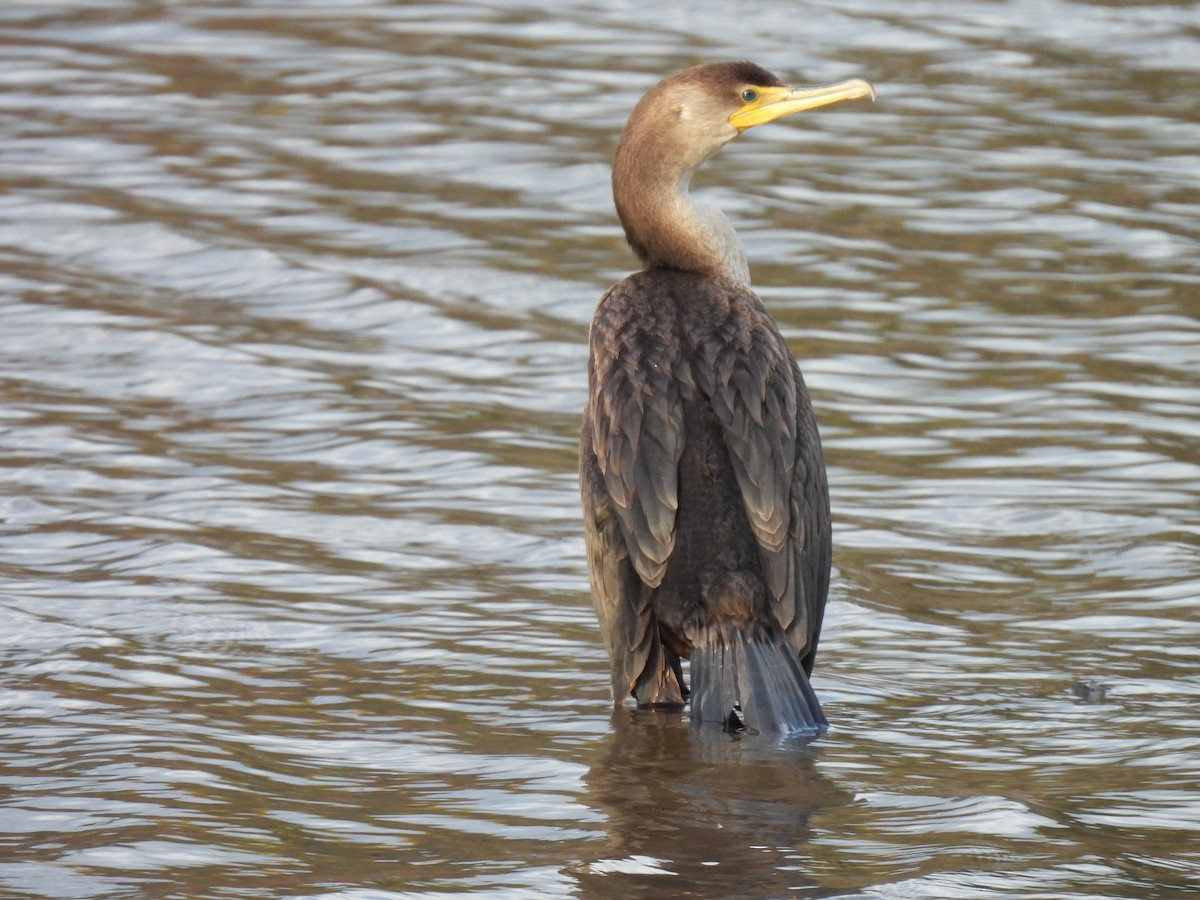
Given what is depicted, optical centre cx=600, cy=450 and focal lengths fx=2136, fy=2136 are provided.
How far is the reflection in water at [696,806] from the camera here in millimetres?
4785

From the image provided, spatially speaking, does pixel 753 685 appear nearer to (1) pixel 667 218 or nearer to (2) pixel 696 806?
(2) pixel 696 806

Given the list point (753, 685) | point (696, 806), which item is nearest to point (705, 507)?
point (753, 685)

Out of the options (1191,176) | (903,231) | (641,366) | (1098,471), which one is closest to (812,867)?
(641,366)

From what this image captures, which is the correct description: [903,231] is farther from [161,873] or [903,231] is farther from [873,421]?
[161,873]

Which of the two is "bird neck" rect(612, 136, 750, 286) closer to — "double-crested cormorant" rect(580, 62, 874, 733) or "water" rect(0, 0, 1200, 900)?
"double-crested cormorant" rect(580, 62, 874, 733)

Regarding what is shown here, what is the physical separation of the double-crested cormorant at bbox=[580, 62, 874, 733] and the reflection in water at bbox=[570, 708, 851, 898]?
109 millimetres

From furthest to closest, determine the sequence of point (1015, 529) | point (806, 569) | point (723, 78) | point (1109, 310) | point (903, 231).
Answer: point (903, 231), point (1109, 310), point (1015, 529), point (723, 78), point (806, 569)

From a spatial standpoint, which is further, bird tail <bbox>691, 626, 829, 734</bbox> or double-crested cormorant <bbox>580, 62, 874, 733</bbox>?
double-crested cormorant <bbox>580, 62, 874, 733</bbox>

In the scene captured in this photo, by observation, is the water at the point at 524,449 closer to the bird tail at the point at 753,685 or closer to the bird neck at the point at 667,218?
the bird tail at the point at 753,685

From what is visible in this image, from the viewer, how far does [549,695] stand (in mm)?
6332

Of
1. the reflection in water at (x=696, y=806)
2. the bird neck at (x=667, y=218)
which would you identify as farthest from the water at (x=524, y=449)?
the bird neck at (x=667, y=218)

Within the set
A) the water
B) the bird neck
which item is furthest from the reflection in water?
the bird neck

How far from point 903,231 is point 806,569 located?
5501 millimetres

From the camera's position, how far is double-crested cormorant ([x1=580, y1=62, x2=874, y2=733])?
19.2ft
